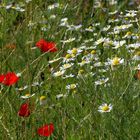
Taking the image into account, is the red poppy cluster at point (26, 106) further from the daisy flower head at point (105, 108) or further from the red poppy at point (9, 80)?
the daisy flower head at point (105, 108)

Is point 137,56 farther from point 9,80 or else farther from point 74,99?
point 9,80

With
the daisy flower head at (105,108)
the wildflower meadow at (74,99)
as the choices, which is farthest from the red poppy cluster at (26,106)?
the daisy flower head at (105,108)

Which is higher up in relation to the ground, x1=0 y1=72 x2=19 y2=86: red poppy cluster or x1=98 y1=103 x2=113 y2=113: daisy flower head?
x1=0 y1=72 x2=19 y2=86: red poppy cluster

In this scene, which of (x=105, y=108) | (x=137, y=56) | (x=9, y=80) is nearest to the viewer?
(x=105, y=108)

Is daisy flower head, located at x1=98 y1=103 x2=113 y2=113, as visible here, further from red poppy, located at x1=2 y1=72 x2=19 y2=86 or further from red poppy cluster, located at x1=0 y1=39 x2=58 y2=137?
Answer: red poppy, located at x1=2 y1=72 x2=19 y2=86

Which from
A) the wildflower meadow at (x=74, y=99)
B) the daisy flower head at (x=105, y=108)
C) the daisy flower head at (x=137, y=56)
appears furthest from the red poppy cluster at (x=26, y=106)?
the daisy flower head at (x=137, y=56)

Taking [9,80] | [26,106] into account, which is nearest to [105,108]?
[26,106]

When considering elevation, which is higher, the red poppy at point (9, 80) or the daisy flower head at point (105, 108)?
the red poppy at point (9, 80)

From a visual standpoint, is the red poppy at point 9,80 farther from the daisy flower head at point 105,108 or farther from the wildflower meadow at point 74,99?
the daisy flower head at point 105,108

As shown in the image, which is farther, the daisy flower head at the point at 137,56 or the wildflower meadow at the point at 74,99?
the daisy flower head at the point at 137,56

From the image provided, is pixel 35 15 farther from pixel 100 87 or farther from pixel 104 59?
pixel 100 87

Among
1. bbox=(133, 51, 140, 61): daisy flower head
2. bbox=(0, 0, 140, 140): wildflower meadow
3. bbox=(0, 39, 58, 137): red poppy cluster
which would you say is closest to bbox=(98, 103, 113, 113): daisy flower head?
bbox=(0, 0, 140, 140): wildflower meadow

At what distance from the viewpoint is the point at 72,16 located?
3.58m

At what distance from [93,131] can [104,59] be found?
3.16 feet
